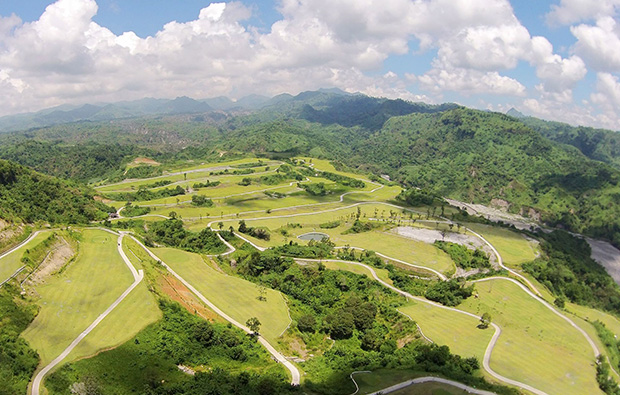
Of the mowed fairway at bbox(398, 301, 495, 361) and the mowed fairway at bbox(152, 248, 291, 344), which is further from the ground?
the mowed fairway at bbox(152, 248, 291, 344)

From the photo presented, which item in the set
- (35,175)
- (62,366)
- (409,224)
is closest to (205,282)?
(62,366)

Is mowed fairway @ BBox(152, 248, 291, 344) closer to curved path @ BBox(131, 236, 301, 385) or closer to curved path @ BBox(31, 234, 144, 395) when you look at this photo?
curved path @ BBox(131, 236, 301, 385)

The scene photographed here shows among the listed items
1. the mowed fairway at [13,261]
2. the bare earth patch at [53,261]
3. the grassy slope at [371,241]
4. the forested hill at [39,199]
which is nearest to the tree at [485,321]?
the grassy slope at [371,241]

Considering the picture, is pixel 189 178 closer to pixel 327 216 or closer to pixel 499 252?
pixel 327 216

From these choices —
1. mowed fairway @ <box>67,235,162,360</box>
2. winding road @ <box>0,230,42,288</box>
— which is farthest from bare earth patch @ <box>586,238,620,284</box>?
winding road @ <box>0,230,42,288</box>

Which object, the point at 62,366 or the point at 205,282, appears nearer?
the point at 62,366

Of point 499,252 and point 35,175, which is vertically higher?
point 35,175

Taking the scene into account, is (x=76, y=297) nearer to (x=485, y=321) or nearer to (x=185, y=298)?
(x=185, y=298)
